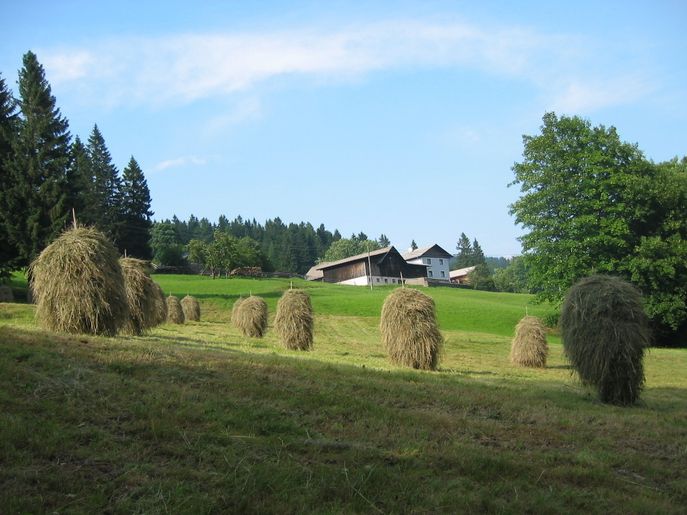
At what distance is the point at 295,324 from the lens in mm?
22922

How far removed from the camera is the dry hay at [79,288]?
13.2 metres

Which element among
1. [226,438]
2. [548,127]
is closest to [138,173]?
[548,127]

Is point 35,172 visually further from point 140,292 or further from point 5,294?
point 140,292

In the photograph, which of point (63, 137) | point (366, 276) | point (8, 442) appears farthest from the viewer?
point (366, 276)

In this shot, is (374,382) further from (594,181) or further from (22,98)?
(22,98)

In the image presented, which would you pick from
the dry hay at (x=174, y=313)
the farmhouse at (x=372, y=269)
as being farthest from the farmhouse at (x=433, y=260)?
the dry hay at (x=174, y=313)

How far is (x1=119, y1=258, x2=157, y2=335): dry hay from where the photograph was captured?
1953 cm

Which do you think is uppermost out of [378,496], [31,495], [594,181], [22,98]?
[22,98]

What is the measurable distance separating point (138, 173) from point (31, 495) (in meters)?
80.4

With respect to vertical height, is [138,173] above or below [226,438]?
above

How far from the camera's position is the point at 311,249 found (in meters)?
156

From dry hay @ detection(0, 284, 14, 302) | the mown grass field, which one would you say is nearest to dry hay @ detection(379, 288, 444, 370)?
the mown grass field

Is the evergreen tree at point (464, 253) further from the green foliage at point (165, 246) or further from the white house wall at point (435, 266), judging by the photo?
the green foliage at point (165, 246)

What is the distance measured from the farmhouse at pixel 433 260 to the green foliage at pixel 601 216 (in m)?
74.8
